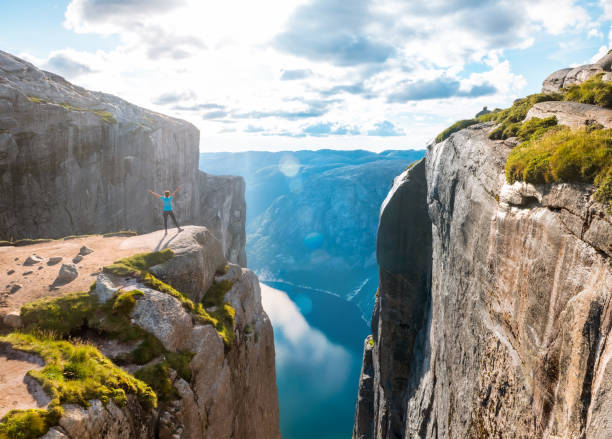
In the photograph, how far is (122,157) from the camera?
51719 mm

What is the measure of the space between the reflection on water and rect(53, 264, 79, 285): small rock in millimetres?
74203

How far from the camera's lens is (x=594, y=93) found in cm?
1686

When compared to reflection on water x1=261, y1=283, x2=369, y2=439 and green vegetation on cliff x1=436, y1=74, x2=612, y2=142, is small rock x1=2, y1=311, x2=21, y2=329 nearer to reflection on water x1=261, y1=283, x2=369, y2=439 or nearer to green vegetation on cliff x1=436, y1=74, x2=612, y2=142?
green vegetation on cliff x1=436, y1=74, x2=612, y2=142

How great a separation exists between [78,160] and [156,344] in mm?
40493

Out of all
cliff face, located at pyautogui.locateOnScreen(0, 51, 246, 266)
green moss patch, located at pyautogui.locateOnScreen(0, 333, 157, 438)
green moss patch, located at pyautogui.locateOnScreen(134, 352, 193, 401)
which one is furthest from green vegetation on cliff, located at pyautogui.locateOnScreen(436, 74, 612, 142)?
cliff face, located at pyautogui.locateOnScreen(0, 51, 246, 266)

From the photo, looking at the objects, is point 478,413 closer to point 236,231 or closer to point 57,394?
point 57,394

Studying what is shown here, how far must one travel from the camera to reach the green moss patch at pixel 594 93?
1586 centimetres

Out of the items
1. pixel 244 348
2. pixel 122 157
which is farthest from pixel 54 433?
pixel 122 157

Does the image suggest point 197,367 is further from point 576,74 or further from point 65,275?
point 576,74

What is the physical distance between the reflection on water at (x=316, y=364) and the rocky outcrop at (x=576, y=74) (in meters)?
78.8

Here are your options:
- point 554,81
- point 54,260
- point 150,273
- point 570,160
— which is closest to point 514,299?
point 570,160

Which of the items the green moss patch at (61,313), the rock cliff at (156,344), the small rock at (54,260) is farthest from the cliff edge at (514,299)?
→ the small rock at (54,260)

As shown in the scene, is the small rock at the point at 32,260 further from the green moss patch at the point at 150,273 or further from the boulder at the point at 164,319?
the boulder at the point at 164,319

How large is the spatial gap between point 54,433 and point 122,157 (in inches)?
1978
